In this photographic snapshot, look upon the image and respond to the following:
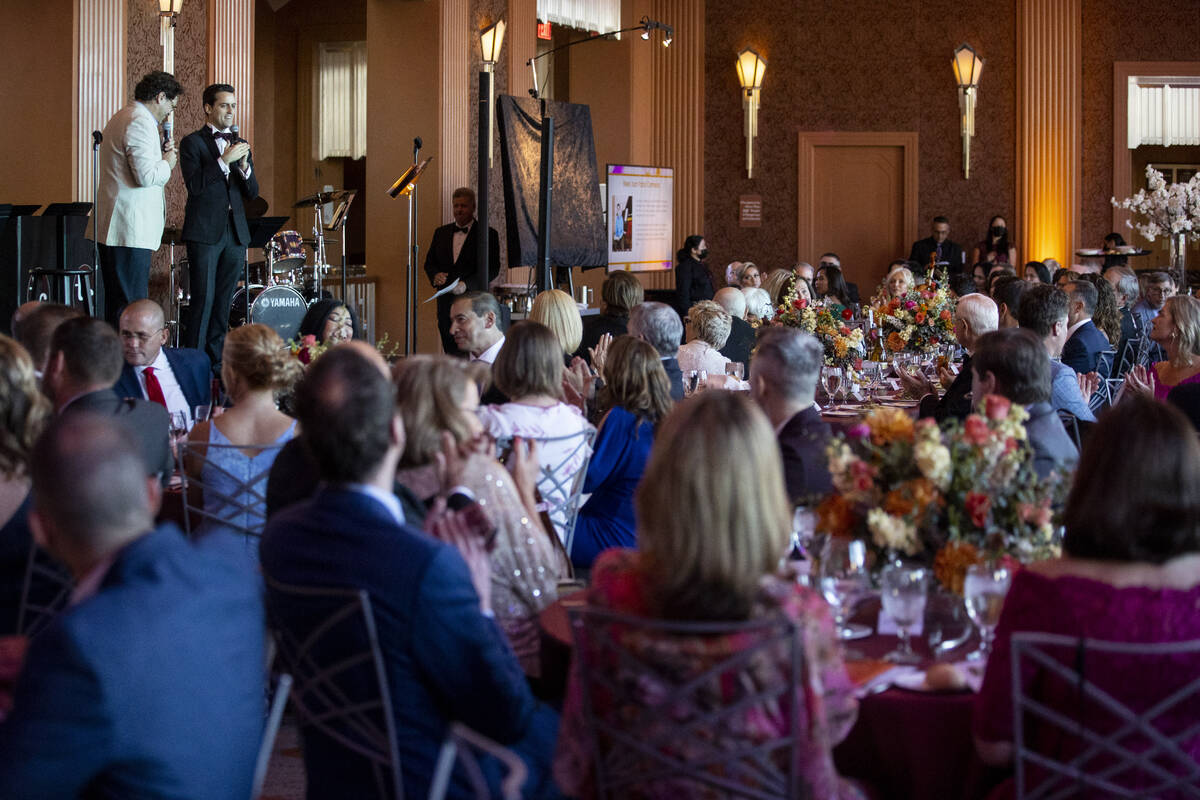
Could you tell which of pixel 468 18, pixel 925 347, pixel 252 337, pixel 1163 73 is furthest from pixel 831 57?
pixel 252 337

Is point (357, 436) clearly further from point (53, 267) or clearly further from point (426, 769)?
point (53, 267)

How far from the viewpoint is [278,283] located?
35.1ft

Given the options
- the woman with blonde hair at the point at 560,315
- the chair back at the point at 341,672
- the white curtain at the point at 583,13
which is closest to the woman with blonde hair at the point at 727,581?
the chair back at the point at 341,672

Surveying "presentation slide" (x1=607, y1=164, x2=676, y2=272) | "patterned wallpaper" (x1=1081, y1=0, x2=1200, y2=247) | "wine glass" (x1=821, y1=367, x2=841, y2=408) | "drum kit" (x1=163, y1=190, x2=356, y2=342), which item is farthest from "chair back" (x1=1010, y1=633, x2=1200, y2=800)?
"patterned wallpaper" (x1=1081, y1=0, x2=1200, y2=247)

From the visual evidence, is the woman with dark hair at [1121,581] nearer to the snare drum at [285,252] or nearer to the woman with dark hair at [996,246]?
the snare drum at [285,252]

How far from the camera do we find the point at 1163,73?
1580 centimetres

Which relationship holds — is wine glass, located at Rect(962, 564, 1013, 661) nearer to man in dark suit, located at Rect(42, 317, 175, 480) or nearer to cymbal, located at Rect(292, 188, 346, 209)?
man in dark suit, located at Rect(42, 317, 175, 480)

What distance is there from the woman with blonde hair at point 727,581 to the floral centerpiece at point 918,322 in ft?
16.8

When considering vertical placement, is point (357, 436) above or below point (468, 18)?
below

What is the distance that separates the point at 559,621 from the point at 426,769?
0.55 metres

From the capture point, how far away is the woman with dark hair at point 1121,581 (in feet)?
6.64

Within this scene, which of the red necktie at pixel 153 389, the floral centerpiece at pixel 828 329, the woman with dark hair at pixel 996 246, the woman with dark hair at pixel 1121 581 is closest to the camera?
the woman with dark hair at pixel 1121 581

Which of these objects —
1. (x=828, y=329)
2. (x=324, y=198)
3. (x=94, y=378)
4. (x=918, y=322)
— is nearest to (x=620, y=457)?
(x=94, y=378)

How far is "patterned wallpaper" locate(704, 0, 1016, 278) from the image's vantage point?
15891mm
